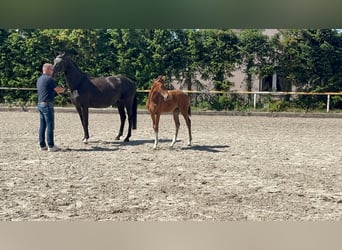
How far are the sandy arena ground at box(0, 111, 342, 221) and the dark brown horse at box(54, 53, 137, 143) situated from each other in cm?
66

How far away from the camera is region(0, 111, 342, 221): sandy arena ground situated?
373 cm

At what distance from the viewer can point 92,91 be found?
26.9ft

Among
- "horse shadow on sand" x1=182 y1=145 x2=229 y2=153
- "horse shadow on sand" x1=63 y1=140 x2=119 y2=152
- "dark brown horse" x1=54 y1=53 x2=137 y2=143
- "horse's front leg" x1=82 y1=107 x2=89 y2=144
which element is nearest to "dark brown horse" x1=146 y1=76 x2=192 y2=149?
"horse shadow on sand" x1=182 y1=145 x2=229 y2=153

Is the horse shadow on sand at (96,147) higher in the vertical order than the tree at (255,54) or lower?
lower

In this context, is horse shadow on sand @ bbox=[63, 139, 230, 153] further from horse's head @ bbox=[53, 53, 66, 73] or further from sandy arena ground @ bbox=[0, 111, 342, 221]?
horse's head @ bbox=[53, 53, 66, 73]

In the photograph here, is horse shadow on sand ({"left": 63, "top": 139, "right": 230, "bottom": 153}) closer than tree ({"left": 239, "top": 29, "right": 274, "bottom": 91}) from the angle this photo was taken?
Yes

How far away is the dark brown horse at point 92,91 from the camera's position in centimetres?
797

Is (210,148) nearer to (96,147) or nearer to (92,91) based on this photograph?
(96,147)

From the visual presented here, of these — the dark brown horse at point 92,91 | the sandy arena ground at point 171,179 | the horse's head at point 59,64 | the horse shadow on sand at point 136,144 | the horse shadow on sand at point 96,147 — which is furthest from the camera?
the dark brown horse at point 92,91

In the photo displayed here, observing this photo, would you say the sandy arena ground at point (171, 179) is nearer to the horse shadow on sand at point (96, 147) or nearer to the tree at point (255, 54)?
the horse shadow on sand at point (96, 147)

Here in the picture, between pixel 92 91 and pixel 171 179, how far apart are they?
3.71 m

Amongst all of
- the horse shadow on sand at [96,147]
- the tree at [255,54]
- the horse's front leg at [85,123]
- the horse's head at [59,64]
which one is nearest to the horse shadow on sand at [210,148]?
the horse shadow on sand at [96,147]

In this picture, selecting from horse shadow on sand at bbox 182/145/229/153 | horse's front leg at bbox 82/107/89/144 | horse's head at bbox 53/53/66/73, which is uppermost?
horse's head at bbox 53/53/66/73

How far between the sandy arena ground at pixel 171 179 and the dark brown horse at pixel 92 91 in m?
0.66
